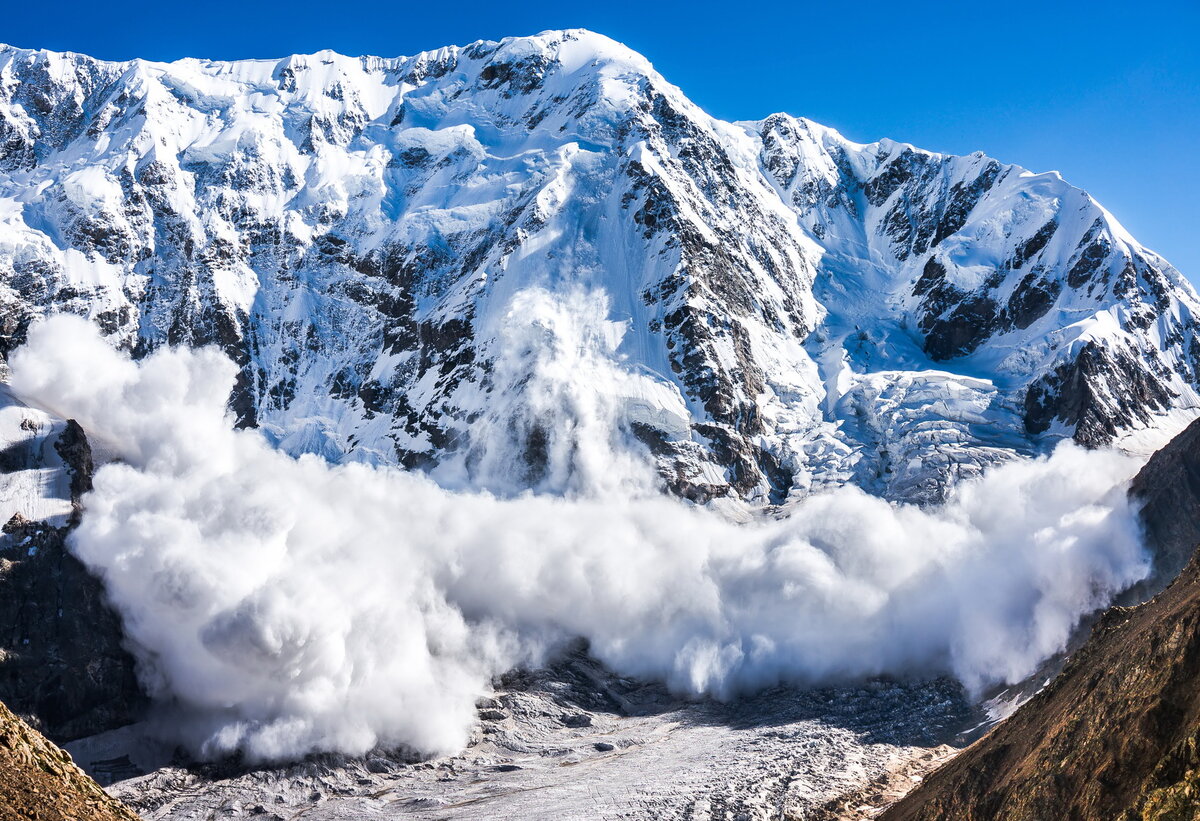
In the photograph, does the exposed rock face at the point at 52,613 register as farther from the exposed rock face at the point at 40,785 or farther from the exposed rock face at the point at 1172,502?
the exposed rock face at the point at 1172,502

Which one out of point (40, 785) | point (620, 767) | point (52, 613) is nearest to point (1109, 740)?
point (40, 785)

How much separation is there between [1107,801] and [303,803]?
105469mm

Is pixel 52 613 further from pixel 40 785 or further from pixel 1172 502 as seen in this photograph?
pixel 1172 502

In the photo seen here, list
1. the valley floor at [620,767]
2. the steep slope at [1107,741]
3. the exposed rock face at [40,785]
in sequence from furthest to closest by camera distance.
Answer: the valley floor at [620,767]
the steep slope at [1107,741]
the exposed rock face at [40,785]

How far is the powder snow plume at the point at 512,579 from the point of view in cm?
13775

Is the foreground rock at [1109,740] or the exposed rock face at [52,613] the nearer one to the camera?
the foreground rock at [1109,740]

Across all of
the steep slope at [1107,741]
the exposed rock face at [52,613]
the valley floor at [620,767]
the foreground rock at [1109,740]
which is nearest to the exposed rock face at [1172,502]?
the valley floor at [620,767]

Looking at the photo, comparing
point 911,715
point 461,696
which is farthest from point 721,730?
point 461,696

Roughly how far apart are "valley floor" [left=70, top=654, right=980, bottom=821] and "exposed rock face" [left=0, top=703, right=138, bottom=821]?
83.9 metres

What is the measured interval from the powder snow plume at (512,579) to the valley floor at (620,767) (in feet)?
17.3

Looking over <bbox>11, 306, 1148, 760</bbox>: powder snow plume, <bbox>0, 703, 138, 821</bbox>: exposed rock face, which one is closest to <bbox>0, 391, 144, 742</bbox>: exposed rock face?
<bbox>11, 306, 1148, 760</bbox>: powder snow plume

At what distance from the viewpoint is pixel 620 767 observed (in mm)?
126312

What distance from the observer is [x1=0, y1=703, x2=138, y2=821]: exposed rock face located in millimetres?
30562

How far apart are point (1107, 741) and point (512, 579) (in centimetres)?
13550
